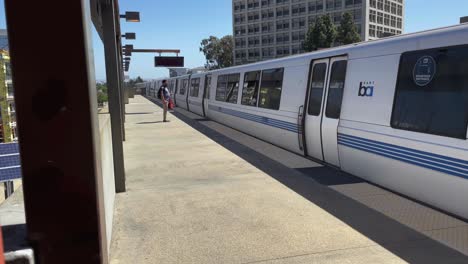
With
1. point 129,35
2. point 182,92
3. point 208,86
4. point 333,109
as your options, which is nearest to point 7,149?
point 333,109

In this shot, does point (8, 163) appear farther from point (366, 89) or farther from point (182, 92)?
point (182, 92)

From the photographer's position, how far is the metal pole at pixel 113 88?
6.63 meters

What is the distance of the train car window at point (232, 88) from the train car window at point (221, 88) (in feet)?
1.80

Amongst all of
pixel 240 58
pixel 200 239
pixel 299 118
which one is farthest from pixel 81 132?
pixel 240 58

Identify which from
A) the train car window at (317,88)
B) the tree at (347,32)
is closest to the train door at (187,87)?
the train car window at (317,88)

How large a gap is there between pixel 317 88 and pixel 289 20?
10935 cm

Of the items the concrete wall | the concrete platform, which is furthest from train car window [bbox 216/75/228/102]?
the concrete wall

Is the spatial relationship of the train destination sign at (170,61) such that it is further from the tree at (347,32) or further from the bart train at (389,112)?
the tree at (347,32)

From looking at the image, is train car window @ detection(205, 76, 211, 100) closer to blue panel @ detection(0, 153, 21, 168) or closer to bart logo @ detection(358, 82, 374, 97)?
bart logo @ detection(358, 82, 374, 97)

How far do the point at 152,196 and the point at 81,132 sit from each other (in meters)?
4.37

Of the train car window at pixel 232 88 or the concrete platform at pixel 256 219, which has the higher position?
the train car window at pixel 232 88

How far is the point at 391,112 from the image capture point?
621 cm

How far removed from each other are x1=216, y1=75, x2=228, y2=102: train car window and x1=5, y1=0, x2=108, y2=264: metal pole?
1468 cm

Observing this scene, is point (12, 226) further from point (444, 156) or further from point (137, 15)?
point (137, 15)
